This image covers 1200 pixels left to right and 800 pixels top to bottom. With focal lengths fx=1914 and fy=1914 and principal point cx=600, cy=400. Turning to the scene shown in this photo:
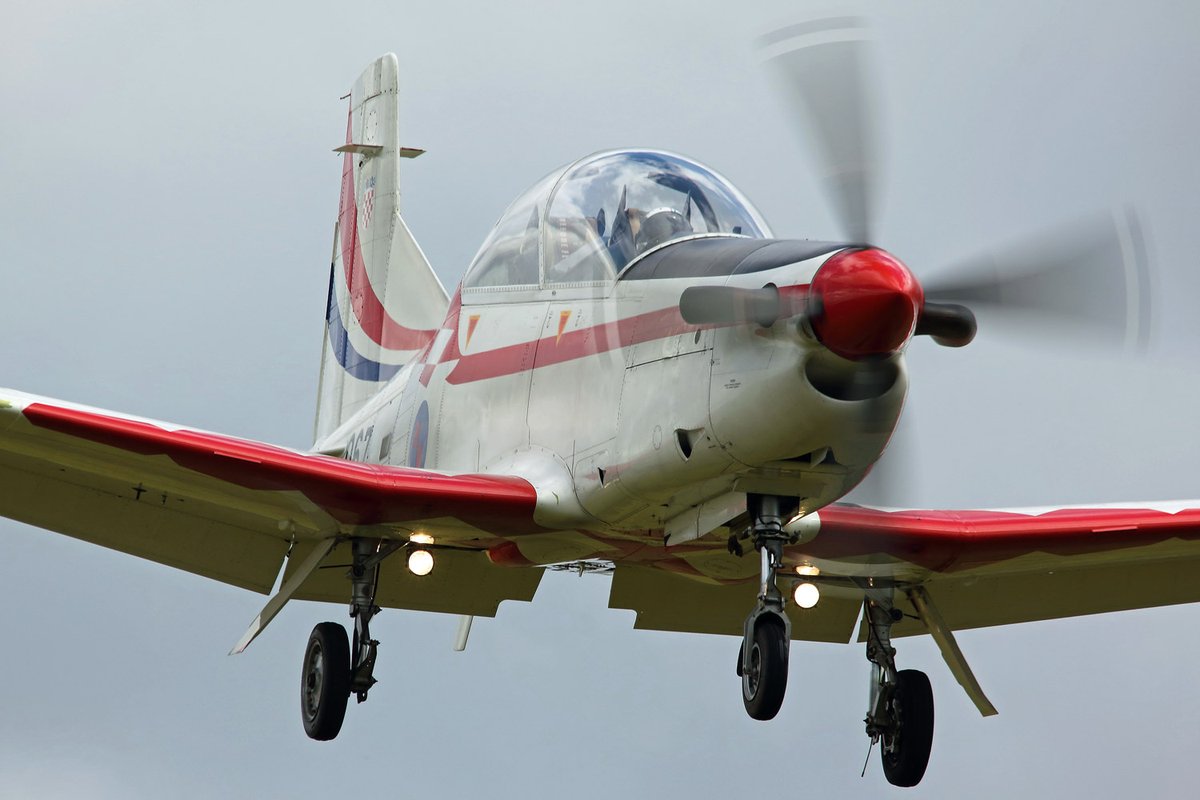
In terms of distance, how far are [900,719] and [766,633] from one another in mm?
3544

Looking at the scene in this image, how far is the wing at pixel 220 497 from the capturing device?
13.5 metres

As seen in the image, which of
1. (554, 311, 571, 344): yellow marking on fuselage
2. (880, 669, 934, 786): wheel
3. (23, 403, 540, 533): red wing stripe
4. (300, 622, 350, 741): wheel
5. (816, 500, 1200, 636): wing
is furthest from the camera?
(880, 669, 934, 786): wheel

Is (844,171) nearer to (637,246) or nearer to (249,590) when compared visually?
(637,246)

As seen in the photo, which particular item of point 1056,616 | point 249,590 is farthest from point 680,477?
point 1056,616

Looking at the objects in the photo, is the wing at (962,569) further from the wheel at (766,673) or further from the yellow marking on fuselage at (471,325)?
the yellow marking on fuselage at (471,325)

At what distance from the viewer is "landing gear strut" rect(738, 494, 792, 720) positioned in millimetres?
11906

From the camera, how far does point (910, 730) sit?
1510 centimetres

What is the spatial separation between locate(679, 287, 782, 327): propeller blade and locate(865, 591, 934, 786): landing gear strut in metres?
4.62

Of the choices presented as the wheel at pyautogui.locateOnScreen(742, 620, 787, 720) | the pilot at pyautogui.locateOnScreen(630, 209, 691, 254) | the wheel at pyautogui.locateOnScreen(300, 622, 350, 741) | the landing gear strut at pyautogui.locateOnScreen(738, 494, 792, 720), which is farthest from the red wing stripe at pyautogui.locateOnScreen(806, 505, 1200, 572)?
the wheel at pyautogui.locateOnScreen(300, 622, 350, 741)

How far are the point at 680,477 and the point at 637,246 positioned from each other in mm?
1691

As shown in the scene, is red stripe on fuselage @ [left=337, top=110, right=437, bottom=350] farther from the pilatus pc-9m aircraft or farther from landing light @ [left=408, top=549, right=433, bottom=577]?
landing light @ [left=408, top=549, right=433, bottom=577]

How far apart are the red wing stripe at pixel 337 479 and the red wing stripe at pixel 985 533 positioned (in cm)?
241

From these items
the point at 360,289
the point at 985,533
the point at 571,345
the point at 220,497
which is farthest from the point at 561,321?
the point at 360,289

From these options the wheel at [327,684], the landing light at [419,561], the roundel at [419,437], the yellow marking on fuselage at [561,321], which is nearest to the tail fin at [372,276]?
the roundel at [419,437]
